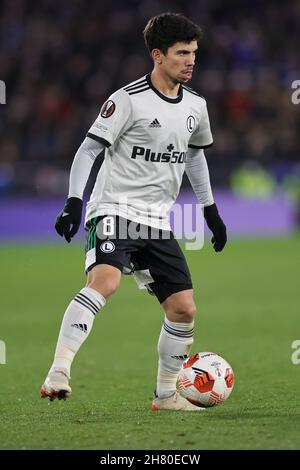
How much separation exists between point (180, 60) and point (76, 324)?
1.60 m

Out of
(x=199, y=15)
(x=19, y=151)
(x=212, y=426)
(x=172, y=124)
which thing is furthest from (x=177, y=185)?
(x=199, y=15)

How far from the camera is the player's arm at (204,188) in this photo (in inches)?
247

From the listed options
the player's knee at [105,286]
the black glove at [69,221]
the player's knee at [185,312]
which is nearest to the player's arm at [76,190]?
the black glove at [69,221]

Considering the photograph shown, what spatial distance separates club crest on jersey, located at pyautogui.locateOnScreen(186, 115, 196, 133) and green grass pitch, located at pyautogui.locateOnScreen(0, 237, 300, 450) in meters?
Answer: 1.64

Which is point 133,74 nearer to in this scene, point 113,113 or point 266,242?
point 266,242

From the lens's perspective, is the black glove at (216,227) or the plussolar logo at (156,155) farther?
the black glove at (216,227)

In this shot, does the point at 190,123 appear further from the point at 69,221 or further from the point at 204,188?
the point at 69,221

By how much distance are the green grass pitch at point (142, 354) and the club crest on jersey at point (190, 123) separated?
5.37ft

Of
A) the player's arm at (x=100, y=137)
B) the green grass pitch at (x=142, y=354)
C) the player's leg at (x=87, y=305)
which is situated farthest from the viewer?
the player's arm at (x=100, y=137)

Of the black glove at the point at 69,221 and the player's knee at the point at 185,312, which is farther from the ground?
the black glove at the point at 69,221

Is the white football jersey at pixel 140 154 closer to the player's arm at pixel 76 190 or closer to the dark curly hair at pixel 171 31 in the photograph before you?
the player's arm at pixel 76 190

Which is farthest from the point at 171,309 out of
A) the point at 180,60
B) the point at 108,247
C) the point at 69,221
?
the point at 180,60

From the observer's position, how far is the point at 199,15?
23703 mm

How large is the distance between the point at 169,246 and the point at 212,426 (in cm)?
115
